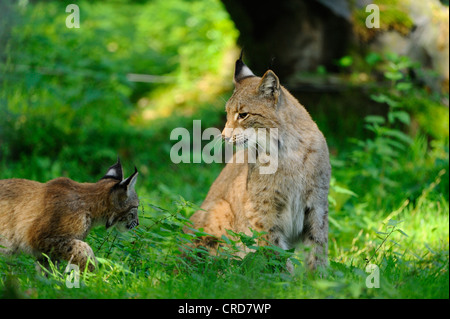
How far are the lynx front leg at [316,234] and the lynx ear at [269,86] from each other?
883mm

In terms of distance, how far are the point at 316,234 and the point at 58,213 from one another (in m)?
1.86

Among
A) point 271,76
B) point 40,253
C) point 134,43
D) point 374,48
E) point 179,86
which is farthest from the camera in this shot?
point 134,43

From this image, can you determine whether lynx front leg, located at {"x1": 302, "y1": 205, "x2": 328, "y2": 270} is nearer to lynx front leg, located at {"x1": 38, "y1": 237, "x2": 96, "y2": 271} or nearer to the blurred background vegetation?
the blurred background vegetation

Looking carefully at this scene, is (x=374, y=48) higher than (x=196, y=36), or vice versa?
(x=196, y=36)

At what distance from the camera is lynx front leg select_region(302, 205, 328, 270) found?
443 cm

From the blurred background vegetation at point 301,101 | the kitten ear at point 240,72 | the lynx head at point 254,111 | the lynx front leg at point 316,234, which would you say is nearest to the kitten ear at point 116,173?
the lynx head at point 254,111

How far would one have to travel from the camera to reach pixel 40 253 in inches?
155

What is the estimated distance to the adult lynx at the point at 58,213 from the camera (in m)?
3.90

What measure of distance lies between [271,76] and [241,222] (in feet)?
3.69

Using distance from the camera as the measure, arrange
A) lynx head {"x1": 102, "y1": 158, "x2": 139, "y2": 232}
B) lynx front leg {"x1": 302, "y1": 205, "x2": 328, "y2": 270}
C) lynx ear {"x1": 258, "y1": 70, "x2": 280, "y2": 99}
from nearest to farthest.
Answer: lynx head {"x1": 102, "y1": 158, "x2": 139, "y2": 232} < lynx ear {"x1": 258, "y1": 70, "x2": 280, "y2": 99} < lynx front leg {"x1": 302, "y1": 205, "x2": 328, "y2": 270}

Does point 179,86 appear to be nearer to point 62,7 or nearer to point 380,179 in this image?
point 62,7

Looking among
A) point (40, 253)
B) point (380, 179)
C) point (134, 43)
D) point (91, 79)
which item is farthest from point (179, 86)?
point (40, 253)

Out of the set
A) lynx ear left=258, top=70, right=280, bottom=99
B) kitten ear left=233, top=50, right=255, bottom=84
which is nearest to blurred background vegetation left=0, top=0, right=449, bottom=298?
kitten ear left=233, top=50, right=255, bottom=84

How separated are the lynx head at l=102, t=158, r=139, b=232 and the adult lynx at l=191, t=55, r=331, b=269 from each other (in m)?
0.54
